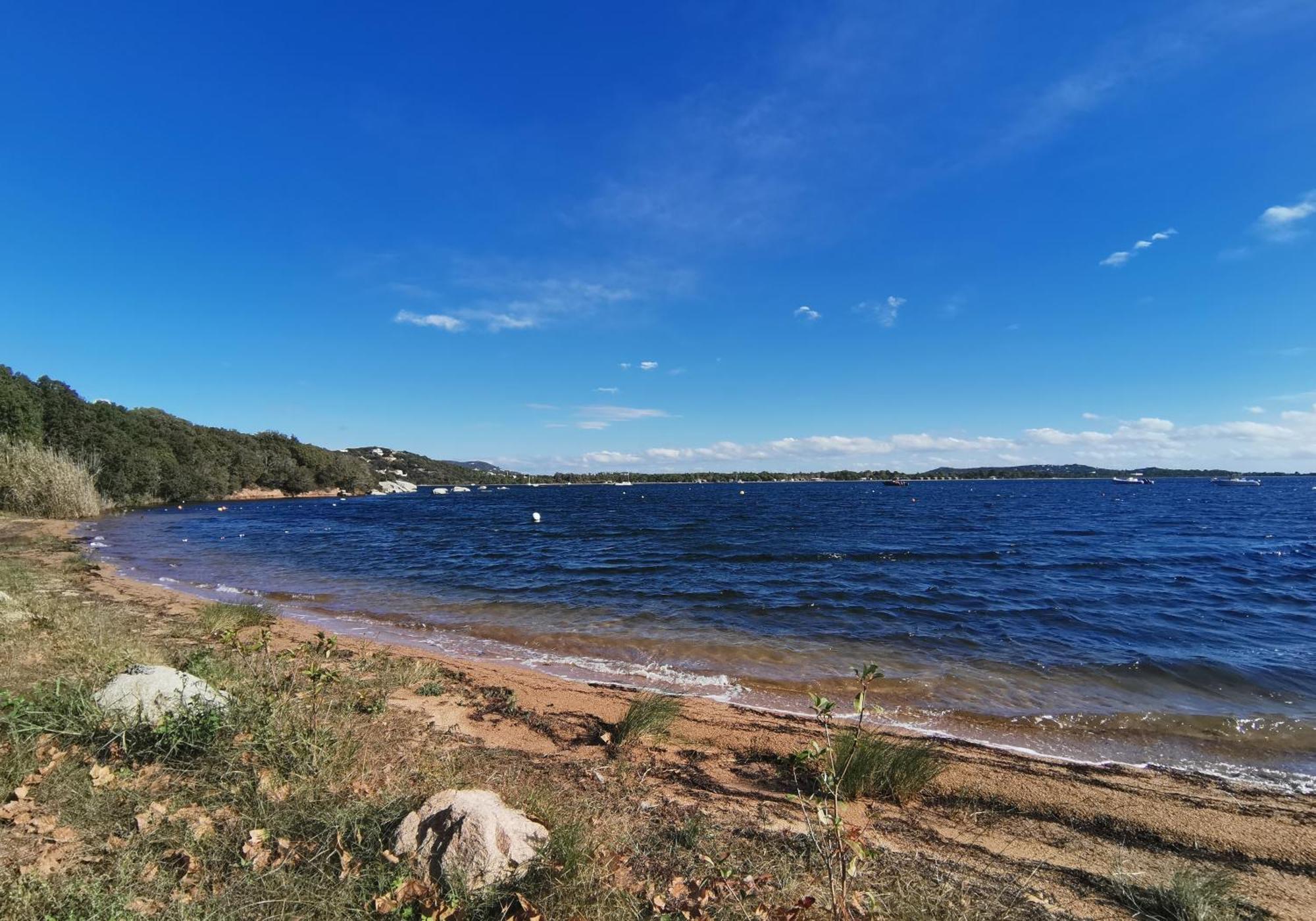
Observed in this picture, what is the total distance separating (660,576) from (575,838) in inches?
677

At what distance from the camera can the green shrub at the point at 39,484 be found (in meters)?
33.5

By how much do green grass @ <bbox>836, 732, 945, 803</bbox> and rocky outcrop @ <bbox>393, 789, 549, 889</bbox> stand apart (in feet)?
11.6

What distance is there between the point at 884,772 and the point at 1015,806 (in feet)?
4.48

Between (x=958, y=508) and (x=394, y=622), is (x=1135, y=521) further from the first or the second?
(x=394, y=622)

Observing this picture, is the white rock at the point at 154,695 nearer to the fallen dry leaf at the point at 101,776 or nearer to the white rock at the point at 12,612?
the fallen dry leaf at the point at 101,776

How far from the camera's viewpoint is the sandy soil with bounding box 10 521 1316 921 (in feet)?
14.9

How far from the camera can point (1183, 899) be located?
379 cm

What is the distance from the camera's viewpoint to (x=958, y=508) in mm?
65062

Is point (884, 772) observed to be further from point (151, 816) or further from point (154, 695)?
point (154, 695)

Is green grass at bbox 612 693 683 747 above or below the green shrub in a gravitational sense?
below

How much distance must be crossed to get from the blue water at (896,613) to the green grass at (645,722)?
253 cm

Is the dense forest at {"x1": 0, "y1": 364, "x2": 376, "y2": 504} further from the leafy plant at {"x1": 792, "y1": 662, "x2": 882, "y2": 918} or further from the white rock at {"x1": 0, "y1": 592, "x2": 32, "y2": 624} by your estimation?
the leafy plant at {"x1": 792, "y1": 662, "x2": 882, "y2": 918}

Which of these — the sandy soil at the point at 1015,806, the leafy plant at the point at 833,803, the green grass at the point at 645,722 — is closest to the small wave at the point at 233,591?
the sandy soil at the point at 1015,806

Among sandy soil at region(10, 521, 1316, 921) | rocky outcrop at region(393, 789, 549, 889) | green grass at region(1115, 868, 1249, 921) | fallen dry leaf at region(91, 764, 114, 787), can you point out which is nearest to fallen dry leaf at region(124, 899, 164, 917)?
rocky outcrop at region(393, 789, 549, 889)
